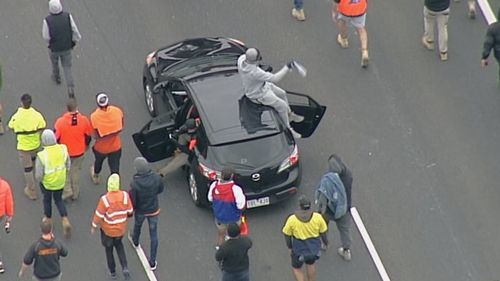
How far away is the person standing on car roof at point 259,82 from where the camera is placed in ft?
74.9

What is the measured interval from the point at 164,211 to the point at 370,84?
493 centimetres

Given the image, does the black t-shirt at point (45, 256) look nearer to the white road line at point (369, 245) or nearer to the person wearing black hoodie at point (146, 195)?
the person wearing black hoodie at point (146, 195)

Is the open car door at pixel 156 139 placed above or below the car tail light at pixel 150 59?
below

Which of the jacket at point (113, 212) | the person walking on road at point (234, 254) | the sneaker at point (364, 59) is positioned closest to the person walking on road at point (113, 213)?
the jacket at point (113, 212)

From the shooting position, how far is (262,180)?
22.4m

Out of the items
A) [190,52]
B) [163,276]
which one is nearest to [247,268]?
[163,276]

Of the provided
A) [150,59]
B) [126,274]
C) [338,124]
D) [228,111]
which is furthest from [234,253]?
[150,59]

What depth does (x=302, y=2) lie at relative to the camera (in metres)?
26.9

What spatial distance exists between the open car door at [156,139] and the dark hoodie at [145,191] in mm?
2110

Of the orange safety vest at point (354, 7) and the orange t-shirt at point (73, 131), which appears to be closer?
the orange t-shirt at point (73, 131)

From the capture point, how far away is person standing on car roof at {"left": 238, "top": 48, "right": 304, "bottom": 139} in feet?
74.9

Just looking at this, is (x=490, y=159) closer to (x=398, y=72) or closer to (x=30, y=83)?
(x=398, y=72)

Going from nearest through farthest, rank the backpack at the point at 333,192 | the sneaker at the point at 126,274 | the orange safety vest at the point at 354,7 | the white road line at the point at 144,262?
the backpack at the point at 333,192 < the sneaker at the point at 126,274 < the white road line at the point at 144,262 < the orange safety vest at the point at 354,7

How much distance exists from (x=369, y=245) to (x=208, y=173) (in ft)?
9.19
